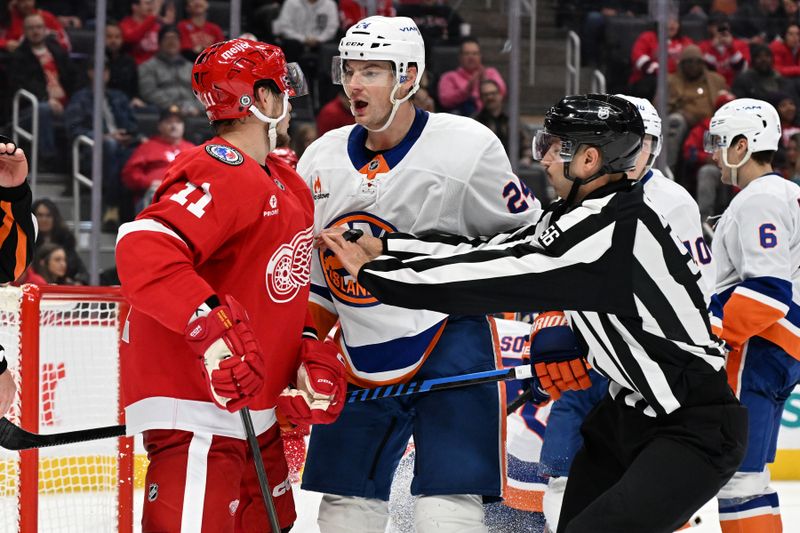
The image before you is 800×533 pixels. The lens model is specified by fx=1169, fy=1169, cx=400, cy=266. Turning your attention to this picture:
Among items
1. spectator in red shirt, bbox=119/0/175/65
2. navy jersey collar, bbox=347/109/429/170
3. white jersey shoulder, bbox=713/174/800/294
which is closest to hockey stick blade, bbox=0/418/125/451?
navy jersey collar, bbox=347/109/429/170

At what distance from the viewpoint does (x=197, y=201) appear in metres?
1.99

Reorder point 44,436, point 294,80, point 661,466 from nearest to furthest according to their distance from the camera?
point 661,466 < point 294,80 < point 44,436

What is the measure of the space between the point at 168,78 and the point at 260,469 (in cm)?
346

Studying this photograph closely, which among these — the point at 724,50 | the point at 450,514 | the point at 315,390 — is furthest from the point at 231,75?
the point at 724,50

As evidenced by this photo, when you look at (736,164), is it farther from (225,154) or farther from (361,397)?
(225,154)

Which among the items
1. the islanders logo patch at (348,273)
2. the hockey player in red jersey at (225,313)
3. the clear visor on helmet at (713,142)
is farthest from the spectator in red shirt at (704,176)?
the hockey player in red jersey at (225,313)

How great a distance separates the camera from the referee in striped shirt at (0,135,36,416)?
2.10 metres

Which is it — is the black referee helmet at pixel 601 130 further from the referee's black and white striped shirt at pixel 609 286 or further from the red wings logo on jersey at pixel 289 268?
the red wings logo on jersey at pixel 289 268

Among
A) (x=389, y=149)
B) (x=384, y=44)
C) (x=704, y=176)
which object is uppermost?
(x=384, y=44)

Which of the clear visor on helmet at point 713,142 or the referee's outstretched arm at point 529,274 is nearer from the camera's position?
the referee's outstretched arm at point 529,274

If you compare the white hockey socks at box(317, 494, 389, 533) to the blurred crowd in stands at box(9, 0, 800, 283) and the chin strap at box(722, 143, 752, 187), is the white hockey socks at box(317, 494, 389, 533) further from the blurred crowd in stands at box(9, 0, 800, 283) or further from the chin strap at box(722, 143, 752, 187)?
the blurred crowd in stands at box(9, 0, 800, 283)

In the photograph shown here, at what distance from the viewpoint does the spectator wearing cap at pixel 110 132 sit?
488cm

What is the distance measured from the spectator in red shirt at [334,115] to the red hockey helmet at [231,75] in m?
3.16

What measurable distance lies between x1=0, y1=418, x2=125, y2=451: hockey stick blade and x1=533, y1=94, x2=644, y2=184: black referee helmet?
105 centimetres
